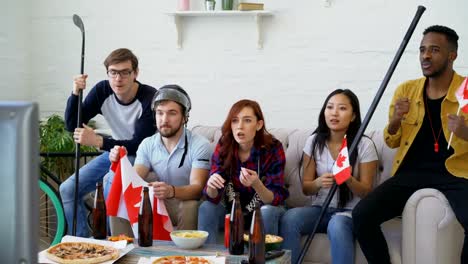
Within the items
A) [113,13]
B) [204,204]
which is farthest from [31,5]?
[204,204]

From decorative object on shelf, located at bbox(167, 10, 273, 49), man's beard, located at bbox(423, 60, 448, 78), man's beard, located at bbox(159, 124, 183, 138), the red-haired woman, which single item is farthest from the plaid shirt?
decorative object on shelf, located at bbox(167, 10, 273, 49)

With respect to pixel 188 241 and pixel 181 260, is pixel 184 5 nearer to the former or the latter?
pixel 188 241

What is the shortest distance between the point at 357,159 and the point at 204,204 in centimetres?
82

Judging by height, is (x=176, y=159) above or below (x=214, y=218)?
above

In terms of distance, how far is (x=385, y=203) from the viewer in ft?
9.22

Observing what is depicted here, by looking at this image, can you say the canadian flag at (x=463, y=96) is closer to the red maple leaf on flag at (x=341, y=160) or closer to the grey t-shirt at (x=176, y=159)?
the red maple leaf on flag at (x=341, y=160)

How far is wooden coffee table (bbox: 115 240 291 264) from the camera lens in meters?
2.19

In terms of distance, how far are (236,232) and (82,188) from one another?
4.88ft

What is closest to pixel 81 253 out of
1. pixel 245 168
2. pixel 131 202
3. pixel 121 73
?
pixel 131 202

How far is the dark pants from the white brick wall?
116cm

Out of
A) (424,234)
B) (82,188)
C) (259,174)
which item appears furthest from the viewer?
(82,188)

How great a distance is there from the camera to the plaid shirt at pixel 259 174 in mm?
2998

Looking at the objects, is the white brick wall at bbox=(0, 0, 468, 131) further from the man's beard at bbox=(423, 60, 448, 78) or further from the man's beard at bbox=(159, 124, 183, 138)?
the man's beard at bbox=(159, 124, 183, 138)

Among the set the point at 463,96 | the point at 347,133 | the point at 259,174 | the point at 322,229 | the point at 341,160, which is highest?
the point at 463,96
